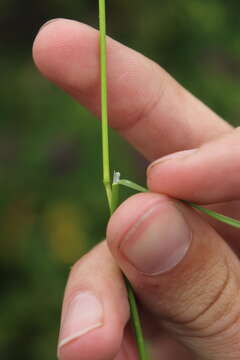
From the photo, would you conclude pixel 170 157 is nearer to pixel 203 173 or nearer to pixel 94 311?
pixel 203 173

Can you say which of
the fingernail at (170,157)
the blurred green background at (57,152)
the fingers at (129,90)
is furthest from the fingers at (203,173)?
the blurred green background at (57,152)

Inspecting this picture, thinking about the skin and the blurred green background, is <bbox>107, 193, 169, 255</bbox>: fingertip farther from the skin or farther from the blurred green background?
the blurred green background

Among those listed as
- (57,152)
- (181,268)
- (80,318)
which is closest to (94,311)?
(80,318)

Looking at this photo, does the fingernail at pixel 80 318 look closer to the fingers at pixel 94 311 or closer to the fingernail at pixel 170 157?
the fingers at pixel 94 311

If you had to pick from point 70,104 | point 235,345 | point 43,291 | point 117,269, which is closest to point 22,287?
point 43,291

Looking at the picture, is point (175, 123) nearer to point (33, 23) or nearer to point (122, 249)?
point (122, 249)

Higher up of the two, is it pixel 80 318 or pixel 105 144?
pixel 105 144
